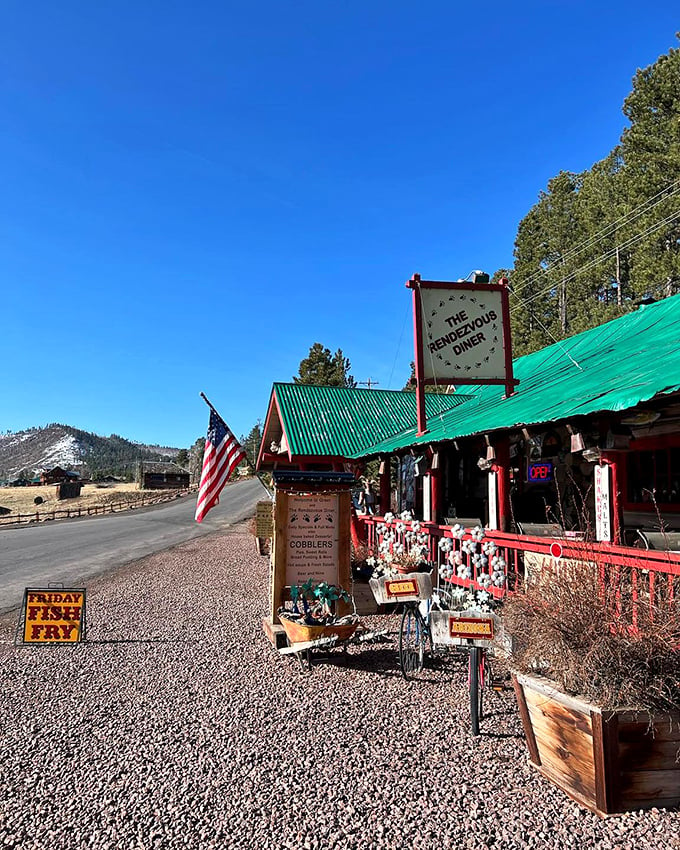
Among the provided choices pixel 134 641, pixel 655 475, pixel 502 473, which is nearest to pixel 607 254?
pixel 655 475

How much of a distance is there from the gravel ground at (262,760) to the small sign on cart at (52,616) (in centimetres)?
19

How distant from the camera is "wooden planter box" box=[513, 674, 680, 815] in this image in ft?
11.2

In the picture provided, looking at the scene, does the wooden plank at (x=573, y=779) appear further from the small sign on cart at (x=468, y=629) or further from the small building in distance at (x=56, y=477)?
the small building in distance at (x=56, y=477)

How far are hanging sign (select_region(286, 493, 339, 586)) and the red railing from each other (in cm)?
185

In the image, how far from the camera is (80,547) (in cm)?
2180

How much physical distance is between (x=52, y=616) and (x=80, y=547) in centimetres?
1525

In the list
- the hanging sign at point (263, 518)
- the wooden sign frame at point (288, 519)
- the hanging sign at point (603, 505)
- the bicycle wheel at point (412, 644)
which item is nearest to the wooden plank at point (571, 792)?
the bicycle wheel at point (412, 644)

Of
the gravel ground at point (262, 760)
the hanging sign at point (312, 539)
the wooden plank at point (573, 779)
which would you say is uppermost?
the hanging sign at point (312, 539)

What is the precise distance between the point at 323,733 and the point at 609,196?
106 ft

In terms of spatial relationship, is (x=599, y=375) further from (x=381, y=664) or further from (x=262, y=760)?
(x=262, y=760)

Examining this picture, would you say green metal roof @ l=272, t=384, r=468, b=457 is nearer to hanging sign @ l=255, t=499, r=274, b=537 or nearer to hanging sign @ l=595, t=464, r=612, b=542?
hanging sign @ l=255, t=499, r=274, b=537

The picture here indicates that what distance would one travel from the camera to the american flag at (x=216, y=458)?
9.81 m

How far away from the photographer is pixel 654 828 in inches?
133

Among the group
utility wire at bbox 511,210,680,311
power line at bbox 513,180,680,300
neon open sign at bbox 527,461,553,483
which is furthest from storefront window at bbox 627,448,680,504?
power line at bbox 513,180,680,300
